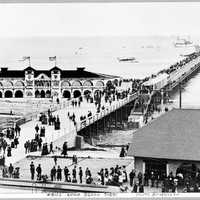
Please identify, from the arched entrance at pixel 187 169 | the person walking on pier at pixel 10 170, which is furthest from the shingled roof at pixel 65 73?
the arched entrance at pixel 187 169

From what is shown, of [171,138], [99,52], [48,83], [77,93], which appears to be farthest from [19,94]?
[171,138]

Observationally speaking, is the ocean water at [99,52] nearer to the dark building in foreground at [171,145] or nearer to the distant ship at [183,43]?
the distant ship at [183,43]

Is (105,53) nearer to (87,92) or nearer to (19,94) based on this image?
(87,92)

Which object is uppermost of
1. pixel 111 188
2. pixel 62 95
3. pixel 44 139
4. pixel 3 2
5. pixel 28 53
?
pixel 3 2

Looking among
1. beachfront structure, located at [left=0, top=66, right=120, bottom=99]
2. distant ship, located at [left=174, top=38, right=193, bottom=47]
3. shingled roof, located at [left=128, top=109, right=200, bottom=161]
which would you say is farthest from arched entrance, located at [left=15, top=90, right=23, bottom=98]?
distant ship, located at [left=174, top=38, right=193, bottom=47]

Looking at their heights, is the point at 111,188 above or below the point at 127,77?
below

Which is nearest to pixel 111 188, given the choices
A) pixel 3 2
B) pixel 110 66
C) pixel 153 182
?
pixel 153 182

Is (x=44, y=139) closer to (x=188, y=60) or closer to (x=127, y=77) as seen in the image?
(x=127, y=77)
